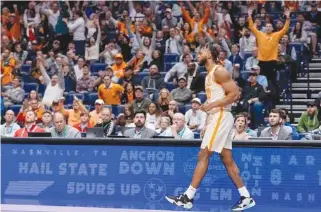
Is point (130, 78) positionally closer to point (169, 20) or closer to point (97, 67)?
point (97, 67)

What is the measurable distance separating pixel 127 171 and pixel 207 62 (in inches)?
119

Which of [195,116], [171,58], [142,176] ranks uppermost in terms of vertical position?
[171,58]

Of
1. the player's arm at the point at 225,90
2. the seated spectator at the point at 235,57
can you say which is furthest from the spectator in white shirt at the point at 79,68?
the player's arm at the point at 225,90

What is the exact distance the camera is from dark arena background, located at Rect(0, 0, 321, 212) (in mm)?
14062

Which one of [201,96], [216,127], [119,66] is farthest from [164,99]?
[216,127]

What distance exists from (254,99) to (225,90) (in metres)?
6.49

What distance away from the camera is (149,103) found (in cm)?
1908

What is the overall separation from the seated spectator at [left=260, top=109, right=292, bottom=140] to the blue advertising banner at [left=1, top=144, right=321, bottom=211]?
61cm

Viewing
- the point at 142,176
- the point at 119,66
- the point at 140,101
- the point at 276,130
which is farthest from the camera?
the point at 119,66

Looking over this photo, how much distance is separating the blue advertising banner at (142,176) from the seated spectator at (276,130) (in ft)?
2.00

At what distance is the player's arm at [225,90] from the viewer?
1223cm

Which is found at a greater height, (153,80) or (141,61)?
(141,61)

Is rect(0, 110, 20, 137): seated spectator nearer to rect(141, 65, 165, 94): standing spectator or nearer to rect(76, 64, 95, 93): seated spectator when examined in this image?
rect(141, 65, 165, 94): standing spectator

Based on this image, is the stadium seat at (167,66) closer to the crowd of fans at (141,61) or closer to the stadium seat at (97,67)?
the crowd of fans at (141,61)
